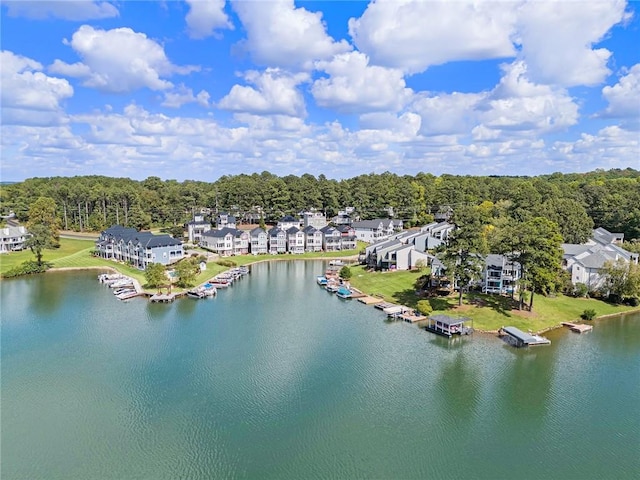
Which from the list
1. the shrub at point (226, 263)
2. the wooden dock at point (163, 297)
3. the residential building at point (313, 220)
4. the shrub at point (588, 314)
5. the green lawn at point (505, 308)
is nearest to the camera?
the green lawn at point (505, 308)

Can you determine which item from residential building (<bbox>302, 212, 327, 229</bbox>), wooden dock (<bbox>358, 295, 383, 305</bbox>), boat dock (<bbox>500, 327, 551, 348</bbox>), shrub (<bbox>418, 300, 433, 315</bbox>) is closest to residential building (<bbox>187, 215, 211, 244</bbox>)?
residential building (<bbox>302, 212, 327, 229</bbox>)

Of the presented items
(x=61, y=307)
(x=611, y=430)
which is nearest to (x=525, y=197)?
(x=611, y=430)

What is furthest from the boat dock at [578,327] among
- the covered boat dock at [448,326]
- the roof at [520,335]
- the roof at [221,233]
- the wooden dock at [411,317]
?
the roof at [221,233]

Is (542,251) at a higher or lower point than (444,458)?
higher

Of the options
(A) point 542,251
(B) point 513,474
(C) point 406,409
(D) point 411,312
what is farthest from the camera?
(D) point 411,312

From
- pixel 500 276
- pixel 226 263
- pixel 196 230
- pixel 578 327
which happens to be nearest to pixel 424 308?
pixel 500 276

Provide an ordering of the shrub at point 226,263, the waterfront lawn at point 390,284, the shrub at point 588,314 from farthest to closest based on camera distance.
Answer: the shrub at point 226,263
the waterfront lawn at point 390,284
the shrub at point 588,314

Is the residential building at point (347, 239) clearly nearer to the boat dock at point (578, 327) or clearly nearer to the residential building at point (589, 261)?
the residential building at point (589, 261)

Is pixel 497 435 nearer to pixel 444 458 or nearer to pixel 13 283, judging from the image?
pixel 444 458

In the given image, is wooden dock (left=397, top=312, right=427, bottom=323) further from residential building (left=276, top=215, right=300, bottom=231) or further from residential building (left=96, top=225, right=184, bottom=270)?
residential building (left=276, top=215, right=300, bottom=231)
